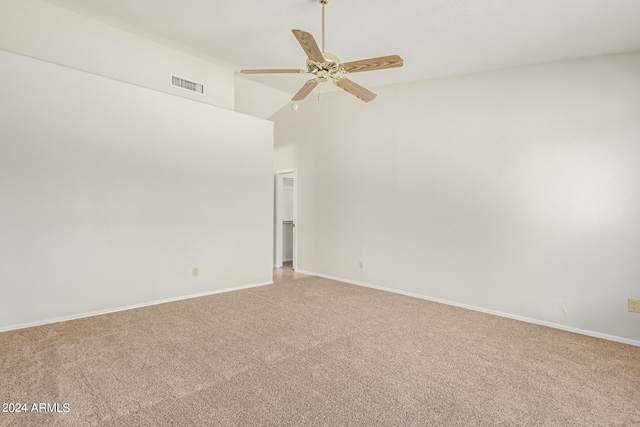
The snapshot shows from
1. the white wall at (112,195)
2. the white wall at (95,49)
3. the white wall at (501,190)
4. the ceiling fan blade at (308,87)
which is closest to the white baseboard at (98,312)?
the white wall at (112,195)

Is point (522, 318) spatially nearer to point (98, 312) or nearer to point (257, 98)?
point (98, 312)

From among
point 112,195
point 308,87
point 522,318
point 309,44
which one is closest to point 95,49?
point 112,195

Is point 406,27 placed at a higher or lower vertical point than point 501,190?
higher

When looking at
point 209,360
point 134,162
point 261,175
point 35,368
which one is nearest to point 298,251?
point 261,175

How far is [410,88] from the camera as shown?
474 cm

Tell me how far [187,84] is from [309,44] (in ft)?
9.82

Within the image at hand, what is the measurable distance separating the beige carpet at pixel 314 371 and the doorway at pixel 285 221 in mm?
2945

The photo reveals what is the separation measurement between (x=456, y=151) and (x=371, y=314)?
94.6 inches

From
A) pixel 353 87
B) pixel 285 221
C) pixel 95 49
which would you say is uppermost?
pixel 95 49

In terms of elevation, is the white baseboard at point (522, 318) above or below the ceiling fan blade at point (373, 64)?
below

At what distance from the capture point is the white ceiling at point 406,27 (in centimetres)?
274

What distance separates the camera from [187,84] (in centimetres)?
460

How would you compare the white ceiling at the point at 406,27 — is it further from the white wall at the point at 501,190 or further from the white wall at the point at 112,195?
the white wall at the point at 112,195

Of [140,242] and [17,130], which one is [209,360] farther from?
[17,130]
